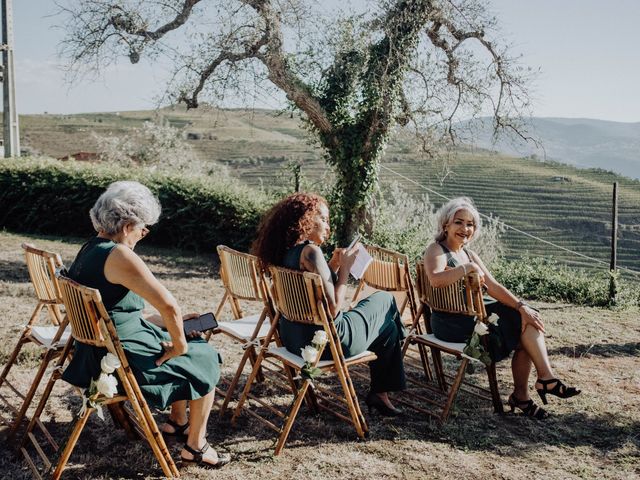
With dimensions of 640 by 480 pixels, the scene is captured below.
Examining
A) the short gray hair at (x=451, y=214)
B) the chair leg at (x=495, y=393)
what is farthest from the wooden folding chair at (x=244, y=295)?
the chair leg at (x=495, y=393)

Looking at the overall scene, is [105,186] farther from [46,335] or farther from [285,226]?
[285,226]

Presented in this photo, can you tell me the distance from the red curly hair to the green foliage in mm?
6405

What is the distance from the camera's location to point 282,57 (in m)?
10.0

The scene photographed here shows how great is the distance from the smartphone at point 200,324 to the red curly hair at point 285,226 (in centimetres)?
58

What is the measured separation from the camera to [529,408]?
4.07 m

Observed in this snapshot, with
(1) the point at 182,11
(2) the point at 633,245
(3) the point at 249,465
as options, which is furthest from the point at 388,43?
(2) the point at 633,245

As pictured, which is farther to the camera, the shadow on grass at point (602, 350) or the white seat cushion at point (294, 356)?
the shadow on grass at point (602, 350)

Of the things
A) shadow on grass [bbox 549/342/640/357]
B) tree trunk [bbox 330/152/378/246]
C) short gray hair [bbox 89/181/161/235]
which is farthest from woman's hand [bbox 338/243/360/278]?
tree trunk [bbox 330/152/378/246]

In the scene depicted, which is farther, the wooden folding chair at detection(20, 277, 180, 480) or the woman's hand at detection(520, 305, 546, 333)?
the woman's hand at detection(520, 305, 546, 333)

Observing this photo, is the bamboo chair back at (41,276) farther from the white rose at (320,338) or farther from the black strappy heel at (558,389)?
the black strappy heel at (558,389)

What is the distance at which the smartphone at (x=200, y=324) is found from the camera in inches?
127

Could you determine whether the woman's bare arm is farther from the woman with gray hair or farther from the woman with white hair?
the woman with white hair

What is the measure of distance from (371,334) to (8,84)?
18839mm

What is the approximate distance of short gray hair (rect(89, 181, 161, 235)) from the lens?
290cm
